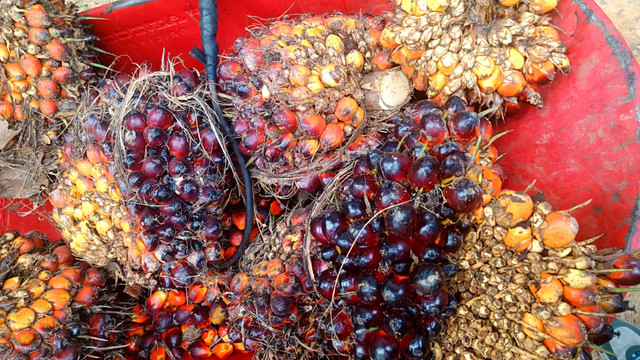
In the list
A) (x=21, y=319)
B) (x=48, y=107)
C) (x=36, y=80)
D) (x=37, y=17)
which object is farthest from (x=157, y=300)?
(x=37, y=17)

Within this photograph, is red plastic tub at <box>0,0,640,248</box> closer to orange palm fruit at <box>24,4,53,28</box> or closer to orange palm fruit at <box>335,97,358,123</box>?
orange palm fruit at <box>335,97,358,123</box>

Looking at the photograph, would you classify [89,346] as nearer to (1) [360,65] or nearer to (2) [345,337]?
(2) [345,337]

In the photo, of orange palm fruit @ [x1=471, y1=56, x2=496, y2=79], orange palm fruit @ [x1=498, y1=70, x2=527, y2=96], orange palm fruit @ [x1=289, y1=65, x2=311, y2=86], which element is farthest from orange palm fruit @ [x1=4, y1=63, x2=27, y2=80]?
orange palm fruit @ [x1=498, y1=70, x2=527, y2=96]

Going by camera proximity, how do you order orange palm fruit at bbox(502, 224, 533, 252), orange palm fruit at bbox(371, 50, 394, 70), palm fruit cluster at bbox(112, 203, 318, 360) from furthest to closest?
1. orange palm fruit at bbox(371, 50, 394, 70)
2. palm fruit cluster at bbox(112, 203, 318, 360)
3. orange palm fruit at bbox(502, 224, 533, 252)

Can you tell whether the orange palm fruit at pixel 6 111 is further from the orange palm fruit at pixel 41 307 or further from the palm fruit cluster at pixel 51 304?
the orange palm fruit at pixel 41 307

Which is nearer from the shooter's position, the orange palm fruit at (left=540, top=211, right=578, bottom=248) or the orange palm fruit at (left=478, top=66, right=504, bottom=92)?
the orange palm fruit at (left=540, top=211, right=578, bottom=248)
